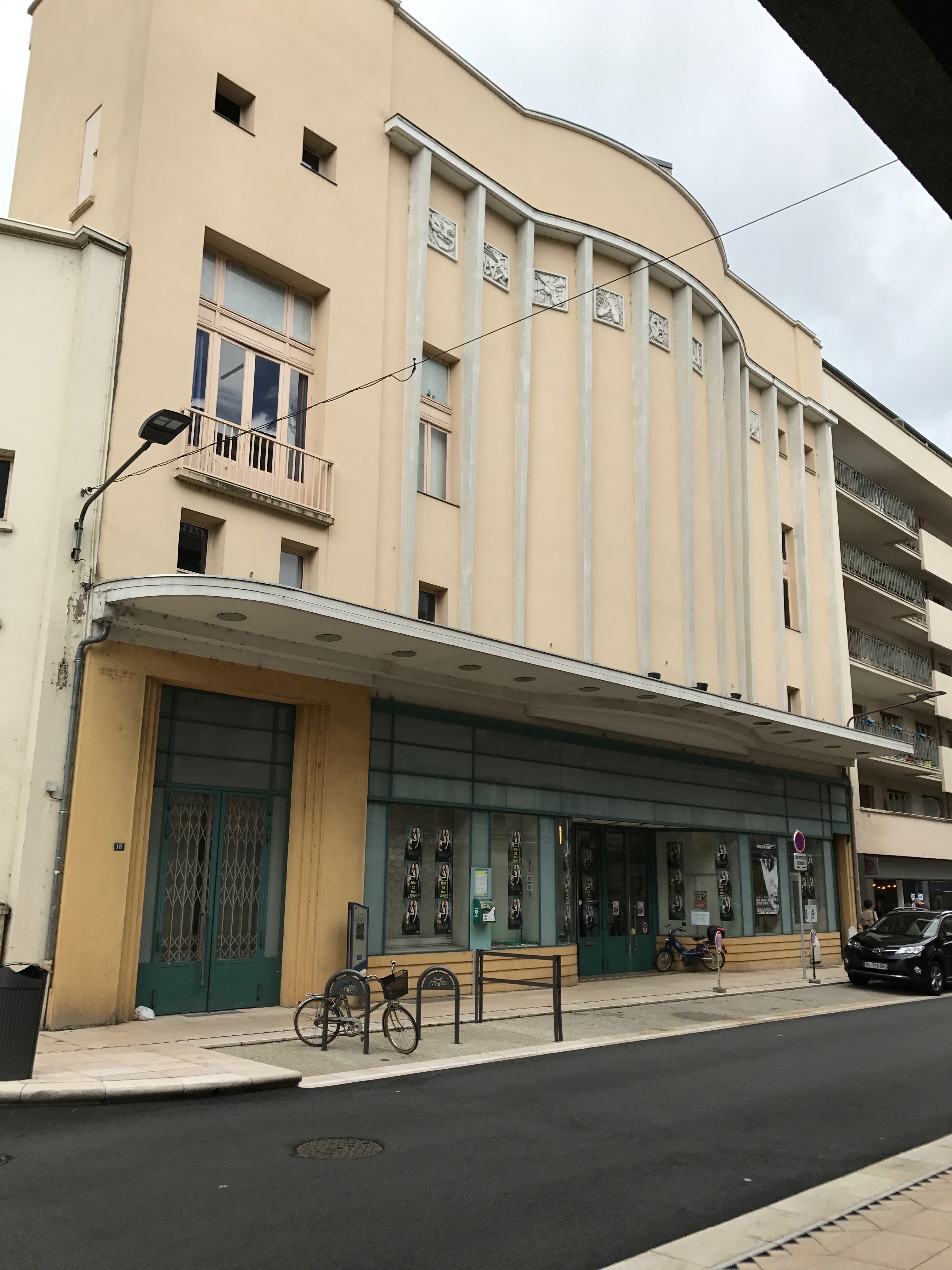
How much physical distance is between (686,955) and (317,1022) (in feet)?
42.7

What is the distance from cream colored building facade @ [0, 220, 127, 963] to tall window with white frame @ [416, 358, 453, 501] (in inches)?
229

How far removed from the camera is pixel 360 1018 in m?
11.7

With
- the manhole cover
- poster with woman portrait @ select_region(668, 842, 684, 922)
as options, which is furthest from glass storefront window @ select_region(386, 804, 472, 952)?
the manhole cover

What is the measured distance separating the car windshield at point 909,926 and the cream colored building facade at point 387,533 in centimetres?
347

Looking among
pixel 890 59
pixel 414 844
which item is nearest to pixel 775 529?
pixel 414 844

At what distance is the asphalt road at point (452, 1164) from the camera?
534 centimetres

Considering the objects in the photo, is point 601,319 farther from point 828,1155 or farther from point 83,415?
point 828,1155

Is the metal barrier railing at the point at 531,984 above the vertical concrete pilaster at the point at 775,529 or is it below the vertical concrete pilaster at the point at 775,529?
below

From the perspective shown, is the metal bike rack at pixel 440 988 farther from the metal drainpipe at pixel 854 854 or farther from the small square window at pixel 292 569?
the metal drainpipe at pixel 854 854

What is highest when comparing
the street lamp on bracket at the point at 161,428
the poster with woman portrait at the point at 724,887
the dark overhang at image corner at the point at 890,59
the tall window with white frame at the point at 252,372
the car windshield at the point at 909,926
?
the tall window with white frame at the point at 252,372

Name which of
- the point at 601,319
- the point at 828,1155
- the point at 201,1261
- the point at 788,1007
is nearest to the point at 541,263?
the point at 601,319

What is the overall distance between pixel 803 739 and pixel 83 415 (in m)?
18.1

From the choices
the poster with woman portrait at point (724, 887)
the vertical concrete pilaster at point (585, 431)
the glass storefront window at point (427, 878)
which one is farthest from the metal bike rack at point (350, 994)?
the poster with woman portrait at point (724, 887)

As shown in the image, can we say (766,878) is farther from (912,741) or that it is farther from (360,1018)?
(360,1018)
